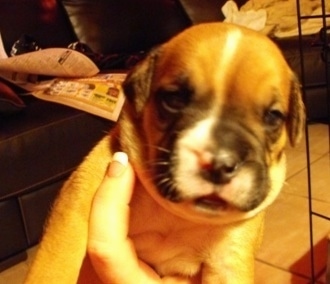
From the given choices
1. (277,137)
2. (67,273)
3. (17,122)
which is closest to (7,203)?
(17,122)

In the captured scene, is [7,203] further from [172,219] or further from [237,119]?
[237,119]

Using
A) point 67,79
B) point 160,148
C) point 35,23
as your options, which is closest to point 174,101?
point 160,148

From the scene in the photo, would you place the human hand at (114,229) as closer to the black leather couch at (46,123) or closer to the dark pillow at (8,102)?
the black leather couch at (46,123)

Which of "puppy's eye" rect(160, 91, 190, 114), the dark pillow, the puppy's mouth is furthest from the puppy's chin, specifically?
the dark pillow

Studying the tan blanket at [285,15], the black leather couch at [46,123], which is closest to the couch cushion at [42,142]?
the black leather couch at [46,123]

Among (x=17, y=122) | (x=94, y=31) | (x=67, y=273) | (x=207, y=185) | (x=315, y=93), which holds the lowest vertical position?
(x=315, y=93)

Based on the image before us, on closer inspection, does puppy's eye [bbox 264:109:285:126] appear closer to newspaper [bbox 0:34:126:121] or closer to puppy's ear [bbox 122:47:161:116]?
puppy's ear [bbox 122:47:161:116]
